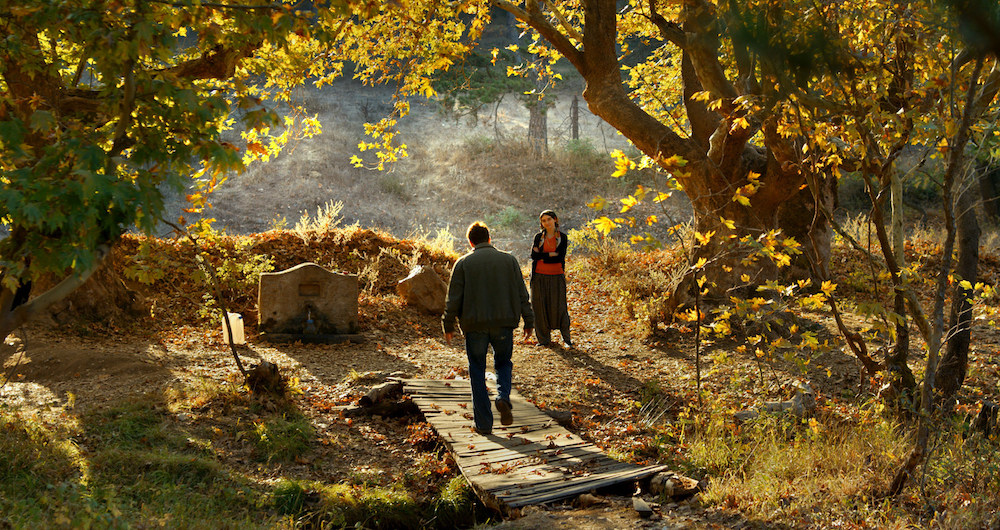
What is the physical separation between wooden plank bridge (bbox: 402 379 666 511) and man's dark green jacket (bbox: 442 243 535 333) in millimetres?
899

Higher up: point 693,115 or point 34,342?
point 693,115

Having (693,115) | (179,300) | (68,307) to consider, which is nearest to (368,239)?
(179,300)

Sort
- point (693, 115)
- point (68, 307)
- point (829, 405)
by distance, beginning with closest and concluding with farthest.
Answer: point (829, 405) < point (68, 307) < point (693, 115)

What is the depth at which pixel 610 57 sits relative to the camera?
30.9ft

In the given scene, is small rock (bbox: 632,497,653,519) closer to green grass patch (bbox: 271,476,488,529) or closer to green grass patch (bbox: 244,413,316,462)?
green grass patch (bbox: 271,476,488,529)

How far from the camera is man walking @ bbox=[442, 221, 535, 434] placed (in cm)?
541

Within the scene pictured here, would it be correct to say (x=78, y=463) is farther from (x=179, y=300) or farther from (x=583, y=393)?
(x=179, y=300)

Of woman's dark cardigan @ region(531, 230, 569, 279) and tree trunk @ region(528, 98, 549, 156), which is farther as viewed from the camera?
tree trunk @ region(528, 98, 549, 156)

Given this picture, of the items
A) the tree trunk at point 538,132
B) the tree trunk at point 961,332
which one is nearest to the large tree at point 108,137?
the tree trunk at point 961,332

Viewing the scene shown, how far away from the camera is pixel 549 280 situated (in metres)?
8.84

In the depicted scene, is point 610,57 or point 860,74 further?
point 610,57

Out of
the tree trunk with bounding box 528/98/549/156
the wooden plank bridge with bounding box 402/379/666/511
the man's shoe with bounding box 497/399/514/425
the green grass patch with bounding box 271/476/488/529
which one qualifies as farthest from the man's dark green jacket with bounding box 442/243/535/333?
the tree trunk with bounding box 528/98/549/156

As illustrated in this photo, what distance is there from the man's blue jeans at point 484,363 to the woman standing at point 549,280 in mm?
3017

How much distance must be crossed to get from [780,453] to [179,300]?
28.6ft
